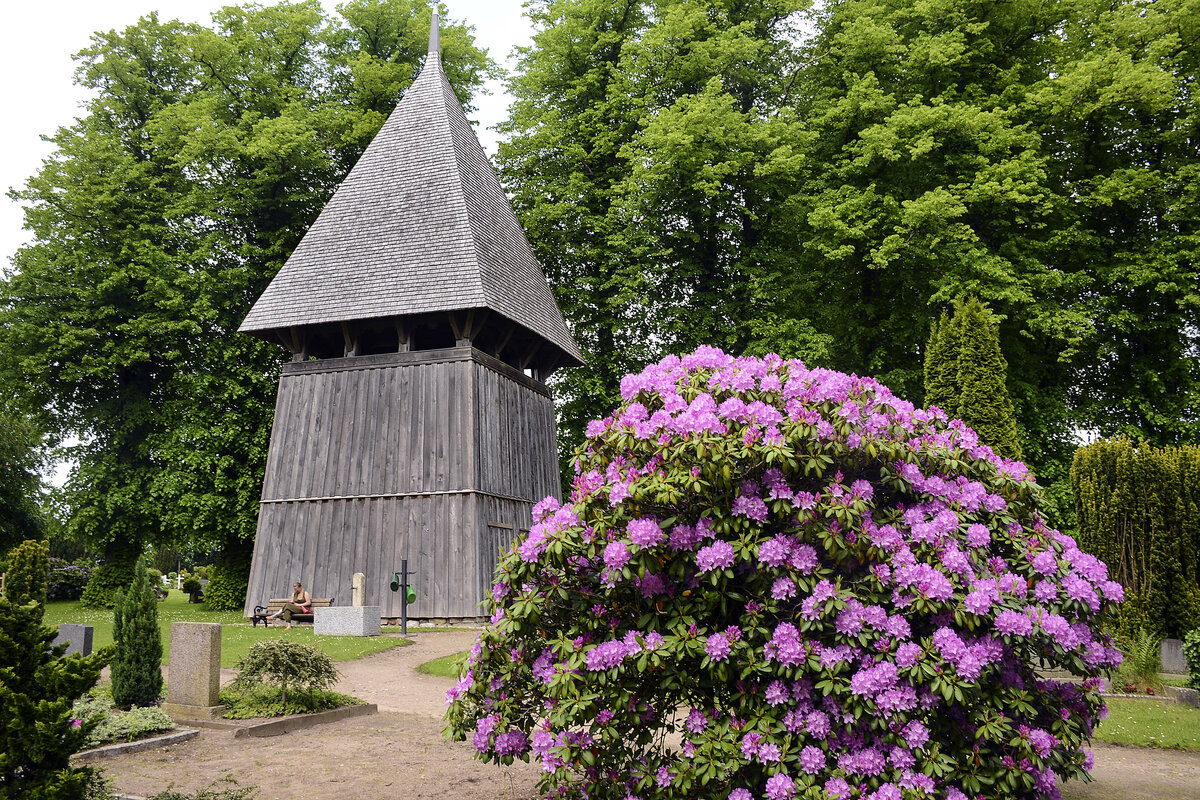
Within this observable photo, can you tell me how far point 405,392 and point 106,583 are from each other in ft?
48.9

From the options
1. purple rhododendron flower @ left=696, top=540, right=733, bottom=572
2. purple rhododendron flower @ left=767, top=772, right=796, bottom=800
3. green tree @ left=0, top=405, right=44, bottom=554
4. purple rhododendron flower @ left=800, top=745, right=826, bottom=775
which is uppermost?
green tree @ left=0, top=405, right=44, bottom=554

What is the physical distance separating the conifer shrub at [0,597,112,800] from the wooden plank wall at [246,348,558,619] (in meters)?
14.5

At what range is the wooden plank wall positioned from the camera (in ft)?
65.7

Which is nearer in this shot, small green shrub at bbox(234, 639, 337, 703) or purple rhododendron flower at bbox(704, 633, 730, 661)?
purple rhododendron flower at bbox(704, 633, 730, 661)

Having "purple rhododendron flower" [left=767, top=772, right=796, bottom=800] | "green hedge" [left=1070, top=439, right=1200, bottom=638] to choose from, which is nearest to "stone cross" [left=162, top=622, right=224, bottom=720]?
"purple rhododendron flower" [left=767, top=772, right=796, bottom=800]

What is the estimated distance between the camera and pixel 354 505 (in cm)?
2094

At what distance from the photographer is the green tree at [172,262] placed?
26.9 m

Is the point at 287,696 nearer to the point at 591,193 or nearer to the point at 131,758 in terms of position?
the point at 131,758

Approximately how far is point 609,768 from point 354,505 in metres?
17.2

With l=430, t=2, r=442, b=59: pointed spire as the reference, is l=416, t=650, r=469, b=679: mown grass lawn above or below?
below

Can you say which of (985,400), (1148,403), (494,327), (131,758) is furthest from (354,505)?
(1148,403)

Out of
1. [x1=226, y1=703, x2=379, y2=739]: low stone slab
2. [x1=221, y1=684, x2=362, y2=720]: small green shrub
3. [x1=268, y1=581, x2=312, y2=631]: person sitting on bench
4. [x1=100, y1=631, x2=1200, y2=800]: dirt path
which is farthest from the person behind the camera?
[x1=268, y1=581, x2=312, y2=631]: person sitting on bench

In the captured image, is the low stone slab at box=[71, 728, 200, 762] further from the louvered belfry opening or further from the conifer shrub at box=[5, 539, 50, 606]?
the louvered belfry opening

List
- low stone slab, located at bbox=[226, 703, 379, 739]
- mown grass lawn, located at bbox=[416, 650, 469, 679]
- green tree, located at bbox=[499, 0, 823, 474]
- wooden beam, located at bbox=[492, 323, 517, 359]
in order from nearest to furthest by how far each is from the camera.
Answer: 1. low stone slab, located at bbox=[226, 703, 379, 739]
2. mown grass lawn, located at bbox=[416, 650, 469, 679]
3. wooden beam, located at bbox=[492, 323, 517, 359]
4. green tree, located at bbox=[499, 0, 823, 474]
